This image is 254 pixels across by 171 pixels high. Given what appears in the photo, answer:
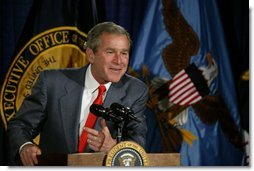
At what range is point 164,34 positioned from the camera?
120 inches

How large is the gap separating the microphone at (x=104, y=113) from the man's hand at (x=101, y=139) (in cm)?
4

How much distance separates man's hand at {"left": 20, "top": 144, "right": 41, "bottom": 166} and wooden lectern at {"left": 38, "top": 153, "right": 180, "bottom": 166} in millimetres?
34

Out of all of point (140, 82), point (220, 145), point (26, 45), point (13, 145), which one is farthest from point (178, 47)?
point (13, 145)

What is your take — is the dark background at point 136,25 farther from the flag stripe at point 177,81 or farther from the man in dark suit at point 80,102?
the flag stripe at point 177,81

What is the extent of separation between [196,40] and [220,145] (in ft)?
2.09

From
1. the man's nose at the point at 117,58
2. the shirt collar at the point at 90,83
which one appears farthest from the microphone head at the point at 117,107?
the man's nose at the point at 117,58

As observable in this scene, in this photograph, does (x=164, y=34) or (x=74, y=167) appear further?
(x=164, y=34)

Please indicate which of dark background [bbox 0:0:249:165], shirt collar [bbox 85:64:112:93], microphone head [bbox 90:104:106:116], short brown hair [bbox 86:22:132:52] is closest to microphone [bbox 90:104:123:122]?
microphone head [bbox 90:104:106:116]

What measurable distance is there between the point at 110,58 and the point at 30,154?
27.7 inches

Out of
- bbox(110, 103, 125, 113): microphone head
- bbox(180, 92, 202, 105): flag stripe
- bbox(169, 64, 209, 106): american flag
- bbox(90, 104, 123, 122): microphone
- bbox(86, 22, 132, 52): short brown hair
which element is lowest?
bbox(90, 104, 123, 122): microphone

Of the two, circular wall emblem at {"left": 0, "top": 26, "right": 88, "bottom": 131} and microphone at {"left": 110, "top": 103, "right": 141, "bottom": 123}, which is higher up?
circular wall emblem at {"left": 0, "top": 26, "right": 88, "bottom": 131}

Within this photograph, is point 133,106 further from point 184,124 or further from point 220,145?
point 220,145

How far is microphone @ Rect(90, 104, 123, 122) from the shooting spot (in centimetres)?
285

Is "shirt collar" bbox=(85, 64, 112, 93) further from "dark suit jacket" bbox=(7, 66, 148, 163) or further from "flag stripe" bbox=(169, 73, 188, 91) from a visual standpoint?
"flag stripe" bbox=(169, 73, 188, 91)
